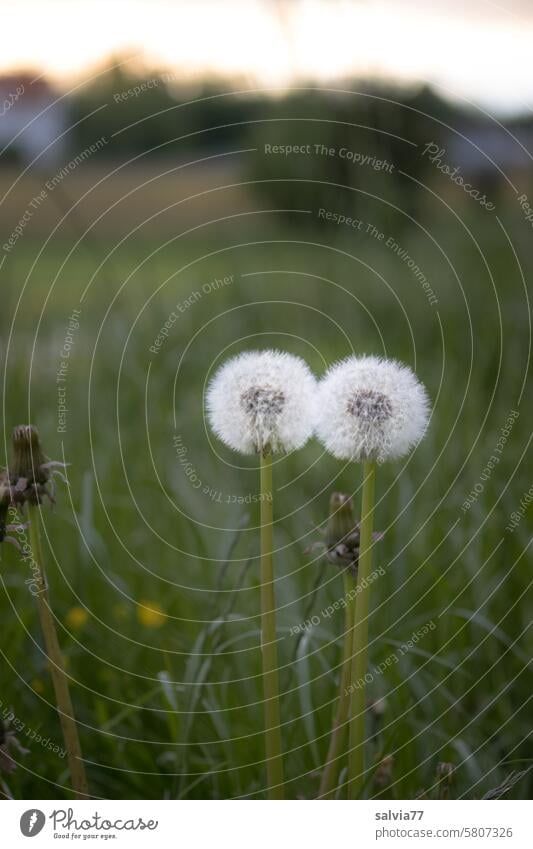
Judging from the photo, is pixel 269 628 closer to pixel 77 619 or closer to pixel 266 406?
pixel 266 406

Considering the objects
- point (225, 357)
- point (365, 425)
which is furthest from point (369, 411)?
point (225, 357)

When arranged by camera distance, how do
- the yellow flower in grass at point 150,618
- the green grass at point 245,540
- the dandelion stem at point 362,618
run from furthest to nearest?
the yellow flower in grass at point 150,618
the green grass at point 245,540
the dandelion stem at point 362,618

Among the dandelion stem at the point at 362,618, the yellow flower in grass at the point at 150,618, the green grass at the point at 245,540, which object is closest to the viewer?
the dandelion stem at the point at 362,618

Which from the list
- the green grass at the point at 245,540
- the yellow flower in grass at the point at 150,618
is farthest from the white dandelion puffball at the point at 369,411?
the yellow flower in grass at the point at 150,618

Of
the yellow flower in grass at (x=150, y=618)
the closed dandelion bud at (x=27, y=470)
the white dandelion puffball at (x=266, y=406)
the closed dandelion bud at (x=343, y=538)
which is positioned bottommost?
the yellow flower in grass at (x=150, y=618)

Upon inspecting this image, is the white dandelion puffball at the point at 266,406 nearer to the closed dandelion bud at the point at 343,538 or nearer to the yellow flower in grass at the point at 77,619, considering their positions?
the closed dandelion bud at the point at 343,538

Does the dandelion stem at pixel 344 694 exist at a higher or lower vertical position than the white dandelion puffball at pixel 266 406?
lower
